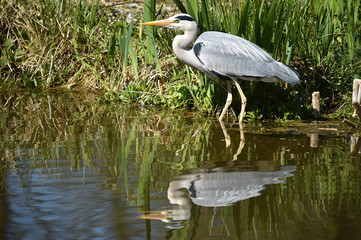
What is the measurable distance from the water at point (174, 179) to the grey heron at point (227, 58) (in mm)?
531

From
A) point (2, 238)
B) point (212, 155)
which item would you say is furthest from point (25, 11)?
point (2, 238)

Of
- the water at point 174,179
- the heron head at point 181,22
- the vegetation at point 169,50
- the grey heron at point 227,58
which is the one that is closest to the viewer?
the water at point 174,179

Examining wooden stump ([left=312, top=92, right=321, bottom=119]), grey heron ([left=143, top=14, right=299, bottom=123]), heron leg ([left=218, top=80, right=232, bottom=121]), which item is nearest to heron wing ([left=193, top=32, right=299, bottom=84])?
grey heron ([left=143, top=14, right=299, bottom=123])

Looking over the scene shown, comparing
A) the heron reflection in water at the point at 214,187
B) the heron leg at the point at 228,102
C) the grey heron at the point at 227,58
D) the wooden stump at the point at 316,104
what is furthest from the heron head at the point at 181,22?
the heron reflection in water at the point at 214,187

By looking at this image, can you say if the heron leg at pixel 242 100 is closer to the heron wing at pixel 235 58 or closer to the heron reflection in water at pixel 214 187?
the heron wing at pixel 235 58

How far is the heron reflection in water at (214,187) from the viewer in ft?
11.2

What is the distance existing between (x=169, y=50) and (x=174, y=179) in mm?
3990

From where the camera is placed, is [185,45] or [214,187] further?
[185,45]

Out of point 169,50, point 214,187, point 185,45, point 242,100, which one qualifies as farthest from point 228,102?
point 214,187

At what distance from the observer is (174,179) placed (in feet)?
13.5

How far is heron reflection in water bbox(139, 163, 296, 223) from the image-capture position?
3.42 meters

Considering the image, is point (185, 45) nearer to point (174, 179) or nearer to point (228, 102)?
point (228, 102)

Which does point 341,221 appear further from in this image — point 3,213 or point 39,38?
point 39,38

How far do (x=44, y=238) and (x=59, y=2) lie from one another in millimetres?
6415
